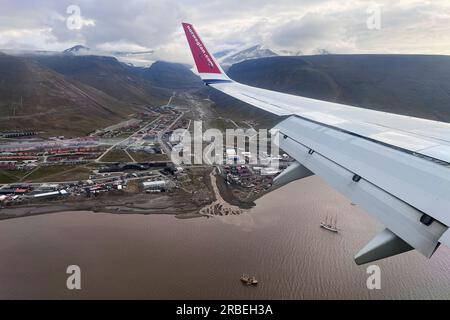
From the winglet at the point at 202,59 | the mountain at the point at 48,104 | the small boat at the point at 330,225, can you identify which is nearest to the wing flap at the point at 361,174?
the winglet at the point at 202,59

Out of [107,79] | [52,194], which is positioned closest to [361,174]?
[52,194]

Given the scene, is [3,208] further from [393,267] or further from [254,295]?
[393,267]

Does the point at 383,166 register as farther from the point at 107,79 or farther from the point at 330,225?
the point at 107,79

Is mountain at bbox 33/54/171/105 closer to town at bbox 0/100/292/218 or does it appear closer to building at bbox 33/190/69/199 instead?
town at bbox 0/100/292/218

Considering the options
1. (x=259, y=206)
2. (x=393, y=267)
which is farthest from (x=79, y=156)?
(x=393, y=267)

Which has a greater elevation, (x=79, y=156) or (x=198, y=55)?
(x=198, y=55)
